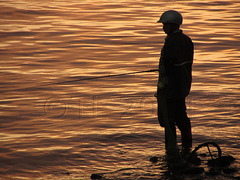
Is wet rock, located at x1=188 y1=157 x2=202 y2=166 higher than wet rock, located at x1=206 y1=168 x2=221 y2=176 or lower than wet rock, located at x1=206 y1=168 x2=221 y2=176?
higher

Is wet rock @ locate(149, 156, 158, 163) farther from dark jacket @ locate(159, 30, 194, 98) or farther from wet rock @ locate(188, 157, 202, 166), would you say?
dark jacket @ locate(159, 30, 194, 98)

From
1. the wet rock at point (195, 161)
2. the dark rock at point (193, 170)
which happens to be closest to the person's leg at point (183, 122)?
the wet rock at point (195, 161)

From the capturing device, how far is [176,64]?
6.51 m

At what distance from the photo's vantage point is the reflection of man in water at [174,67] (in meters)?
6.47

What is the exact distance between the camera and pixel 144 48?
14.3 metres

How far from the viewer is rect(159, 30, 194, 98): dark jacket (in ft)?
21.2

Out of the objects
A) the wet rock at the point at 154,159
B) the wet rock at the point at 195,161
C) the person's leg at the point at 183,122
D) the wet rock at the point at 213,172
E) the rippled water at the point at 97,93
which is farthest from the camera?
the rippled water at the point at 97,93

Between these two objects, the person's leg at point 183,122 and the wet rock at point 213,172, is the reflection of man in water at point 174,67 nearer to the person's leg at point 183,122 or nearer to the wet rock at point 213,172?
the person's leg at point 183,122

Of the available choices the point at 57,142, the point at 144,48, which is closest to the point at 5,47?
the point at 144,48

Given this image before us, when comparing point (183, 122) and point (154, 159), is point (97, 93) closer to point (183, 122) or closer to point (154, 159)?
point (183, 122)

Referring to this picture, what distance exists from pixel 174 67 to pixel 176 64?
0.17 feet

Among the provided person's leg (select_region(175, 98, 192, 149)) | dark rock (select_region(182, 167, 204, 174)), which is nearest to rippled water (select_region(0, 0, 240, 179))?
dark rock (select_region(182, 167, 204, 174))

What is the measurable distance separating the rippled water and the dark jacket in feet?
3.12

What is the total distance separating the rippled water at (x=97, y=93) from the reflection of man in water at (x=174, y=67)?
2.38ft
